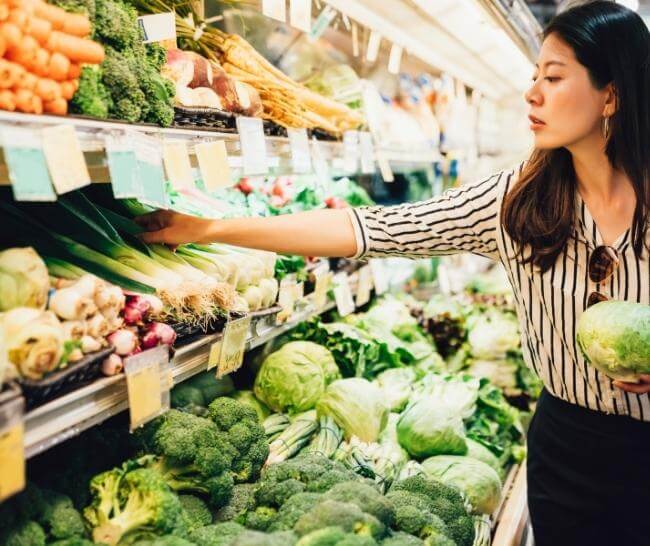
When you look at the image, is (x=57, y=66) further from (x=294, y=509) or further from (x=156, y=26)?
(x=294, y=509)

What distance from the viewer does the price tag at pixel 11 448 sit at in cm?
105

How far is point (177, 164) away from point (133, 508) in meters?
0.80

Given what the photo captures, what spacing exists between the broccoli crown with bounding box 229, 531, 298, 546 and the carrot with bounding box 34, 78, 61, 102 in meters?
0.96

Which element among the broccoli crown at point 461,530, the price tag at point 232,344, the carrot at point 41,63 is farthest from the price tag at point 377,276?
the carrot at point 41,63

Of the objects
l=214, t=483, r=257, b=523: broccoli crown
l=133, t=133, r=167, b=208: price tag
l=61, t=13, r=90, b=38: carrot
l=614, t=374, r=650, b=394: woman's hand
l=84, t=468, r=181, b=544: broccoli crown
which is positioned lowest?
l=214, t=483, r=257, b=523: broccoli crown

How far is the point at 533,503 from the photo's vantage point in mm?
2045

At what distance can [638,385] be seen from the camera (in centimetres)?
168

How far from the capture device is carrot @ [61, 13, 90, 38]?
1.31m

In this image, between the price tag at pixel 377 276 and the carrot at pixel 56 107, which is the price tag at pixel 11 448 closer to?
the carrot at pixel 56 107

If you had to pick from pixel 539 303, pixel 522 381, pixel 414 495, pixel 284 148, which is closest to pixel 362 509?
pixel 414 495

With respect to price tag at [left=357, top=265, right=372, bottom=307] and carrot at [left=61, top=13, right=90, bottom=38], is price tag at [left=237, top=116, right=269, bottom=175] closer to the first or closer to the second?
carrot at [left=61, top=13, right=90, bottom=38]

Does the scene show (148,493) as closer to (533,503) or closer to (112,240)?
(112,240)

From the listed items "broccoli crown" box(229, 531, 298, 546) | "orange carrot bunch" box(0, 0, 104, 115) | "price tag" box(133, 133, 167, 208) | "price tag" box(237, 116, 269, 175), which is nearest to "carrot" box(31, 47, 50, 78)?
"orange carrot bunch" box(0, 0, 104, 115)

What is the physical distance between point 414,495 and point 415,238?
2.38 ft
